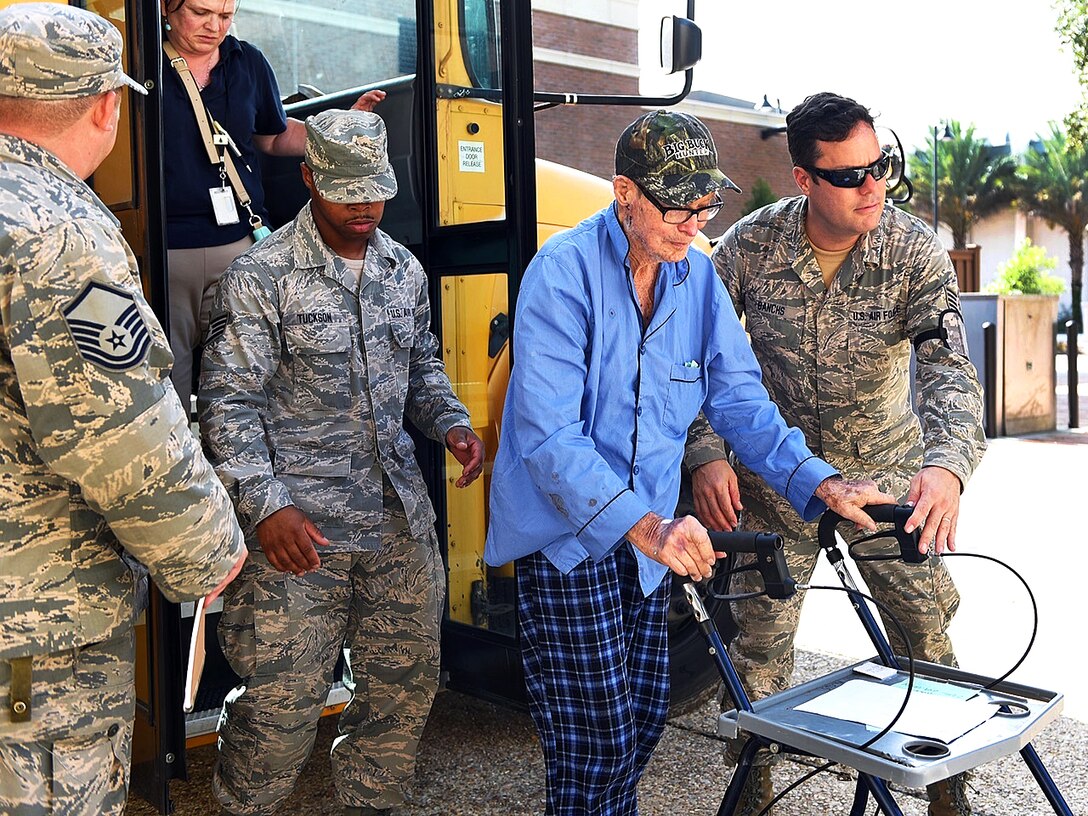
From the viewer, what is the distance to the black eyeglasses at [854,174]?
10.00 ft

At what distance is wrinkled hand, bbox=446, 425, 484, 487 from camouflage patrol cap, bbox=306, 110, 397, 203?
→ 0.65m

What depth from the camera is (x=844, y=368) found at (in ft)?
10.8

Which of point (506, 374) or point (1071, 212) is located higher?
point (1071, 212)

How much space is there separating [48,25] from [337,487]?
1.45 metres

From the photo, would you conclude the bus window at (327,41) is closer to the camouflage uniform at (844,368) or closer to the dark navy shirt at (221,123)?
the dark navy shirt at (221,123)

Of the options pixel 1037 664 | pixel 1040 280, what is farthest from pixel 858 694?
pixel 1040 280

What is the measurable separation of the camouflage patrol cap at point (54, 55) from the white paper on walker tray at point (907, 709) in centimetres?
168

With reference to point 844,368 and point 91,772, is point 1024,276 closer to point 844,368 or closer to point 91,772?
point 844,368

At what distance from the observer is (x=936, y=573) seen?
10.9ft

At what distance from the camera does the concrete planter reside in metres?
12.3

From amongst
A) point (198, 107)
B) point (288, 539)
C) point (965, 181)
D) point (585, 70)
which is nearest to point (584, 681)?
point (288, 539)

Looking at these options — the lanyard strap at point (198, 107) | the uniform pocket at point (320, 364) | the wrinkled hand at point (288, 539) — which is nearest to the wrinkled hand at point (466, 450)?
the uniform pocket at point (320, 364)

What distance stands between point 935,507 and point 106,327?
1.71 m

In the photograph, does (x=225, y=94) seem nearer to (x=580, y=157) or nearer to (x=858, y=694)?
(x=858, y=694)
